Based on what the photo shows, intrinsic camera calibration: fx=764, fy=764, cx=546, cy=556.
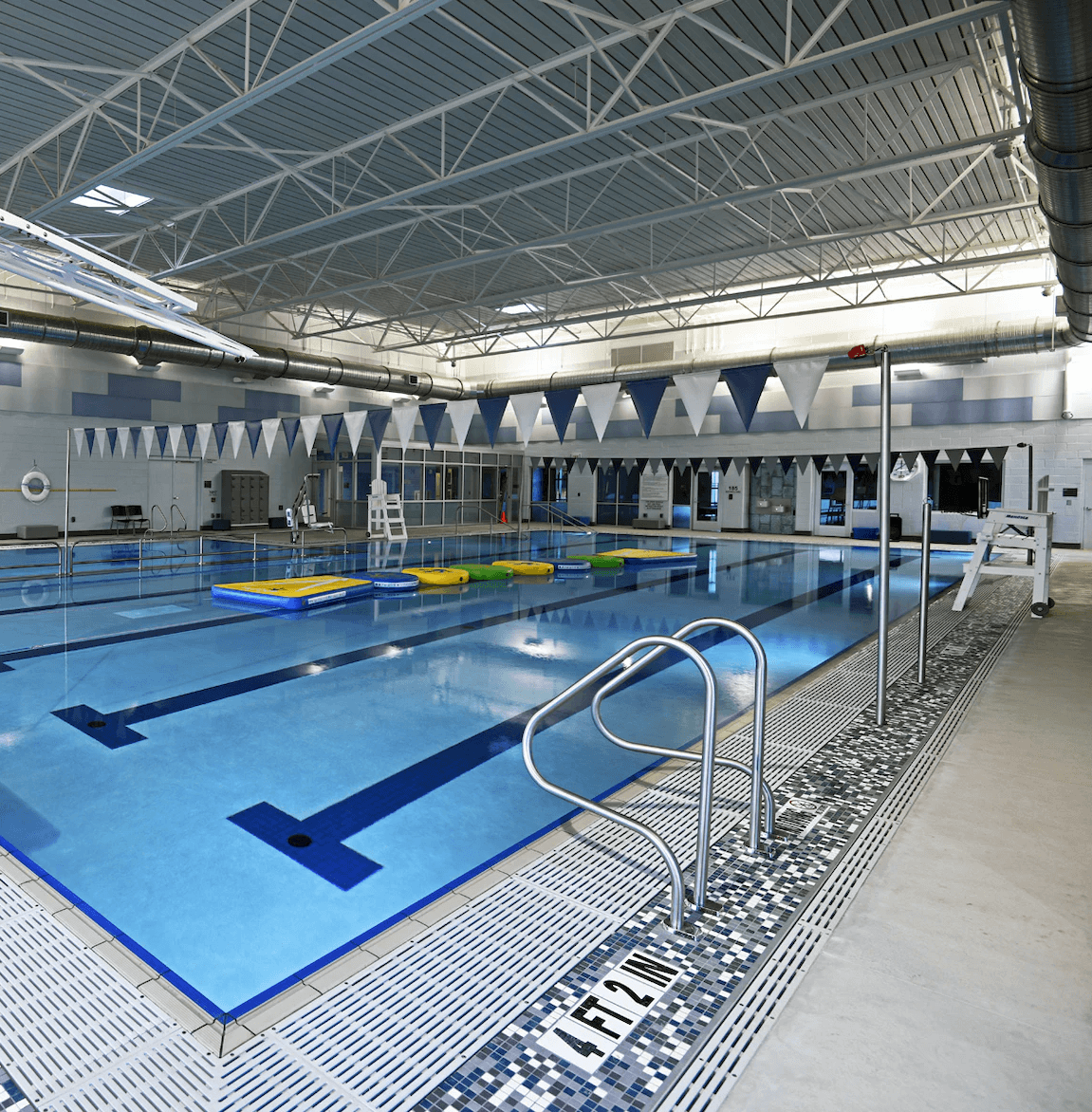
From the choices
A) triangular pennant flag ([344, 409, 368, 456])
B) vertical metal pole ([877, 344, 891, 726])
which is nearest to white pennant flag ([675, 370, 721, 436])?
vertical metal pole ([877, 344, 891, 726])

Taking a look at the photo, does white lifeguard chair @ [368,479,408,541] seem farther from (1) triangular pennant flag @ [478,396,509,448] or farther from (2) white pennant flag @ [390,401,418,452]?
(1) triangular pennant flag @ [478,396,509,448]

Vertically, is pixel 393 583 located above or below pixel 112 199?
below

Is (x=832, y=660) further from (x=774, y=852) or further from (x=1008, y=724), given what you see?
(x=774, y=852)

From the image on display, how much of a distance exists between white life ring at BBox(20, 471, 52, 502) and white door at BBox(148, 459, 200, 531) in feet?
7.63

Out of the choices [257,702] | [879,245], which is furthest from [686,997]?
[879,245]

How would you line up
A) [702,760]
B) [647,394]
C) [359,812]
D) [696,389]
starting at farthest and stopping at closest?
[647,394] < [696,389] < [359,812] < [702,760]

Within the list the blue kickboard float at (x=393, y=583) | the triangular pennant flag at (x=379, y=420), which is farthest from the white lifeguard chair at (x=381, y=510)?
the blue kickboard float at (x=393, y=583)

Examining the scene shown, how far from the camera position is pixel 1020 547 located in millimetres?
8867

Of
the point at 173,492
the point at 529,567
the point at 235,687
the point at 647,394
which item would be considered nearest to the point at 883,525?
the point at 647,394

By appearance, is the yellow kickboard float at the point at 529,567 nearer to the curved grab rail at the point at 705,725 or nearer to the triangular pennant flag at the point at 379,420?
the triangular pennant flag at the point at 379,420

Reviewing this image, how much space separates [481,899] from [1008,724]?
323 centimetres

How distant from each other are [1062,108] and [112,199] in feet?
37.0

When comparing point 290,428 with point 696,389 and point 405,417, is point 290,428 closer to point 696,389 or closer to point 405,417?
point 405,417

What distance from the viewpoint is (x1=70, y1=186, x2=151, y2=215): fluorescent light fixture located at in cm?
1057
